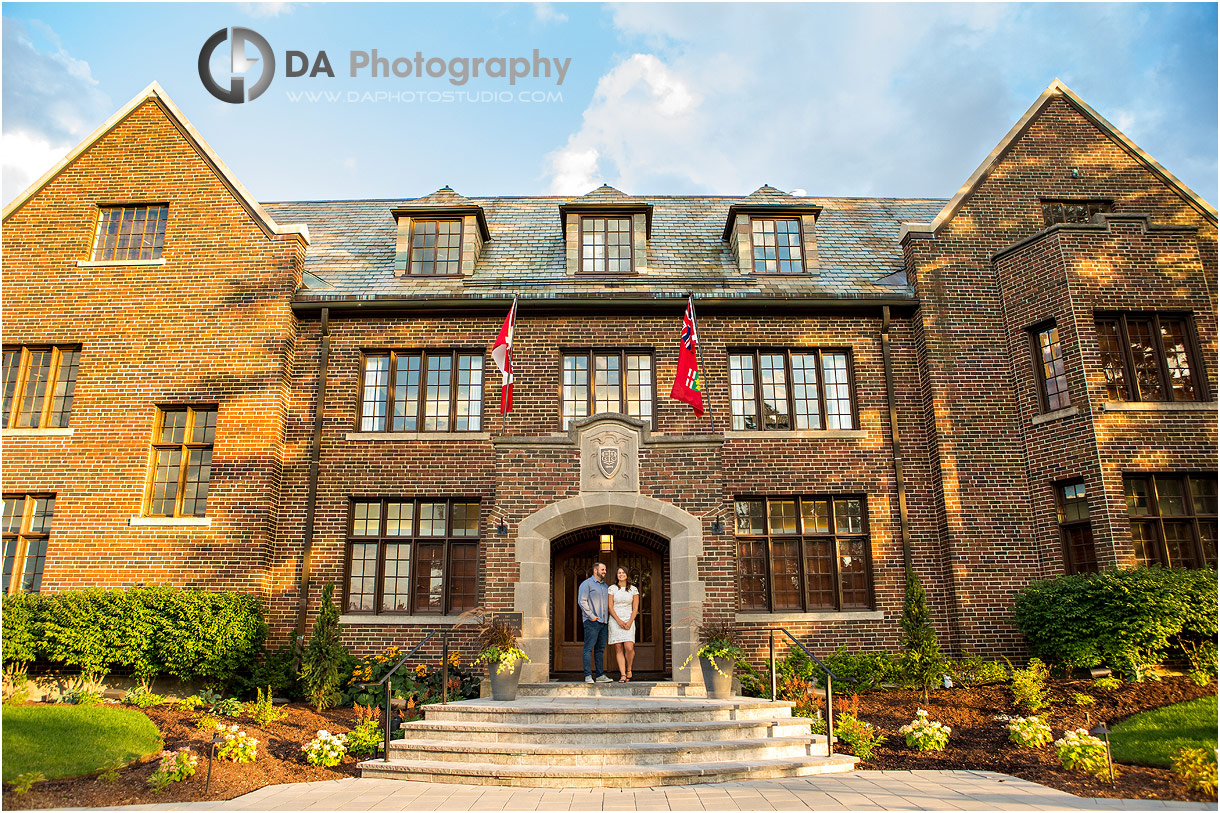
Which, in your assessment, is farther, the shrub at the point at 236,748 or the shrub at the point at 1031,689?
the shrub at the point at 1031,689

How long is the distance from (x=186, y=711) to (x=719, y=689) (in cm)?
791

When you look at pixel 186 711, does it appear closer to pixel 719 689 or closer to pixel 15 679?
pixel 15 679

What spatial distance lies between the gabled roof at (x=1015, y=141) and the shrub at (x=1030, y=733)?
30.6 feet

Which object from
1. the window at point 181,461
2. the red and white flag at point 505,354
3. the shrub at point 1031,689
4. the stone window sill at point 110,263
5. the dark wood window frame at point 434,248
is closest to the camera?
the shrub at point 1031,689

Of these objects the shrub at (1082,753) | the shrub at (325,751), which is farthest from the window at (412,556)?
the shrub at (1082,753)

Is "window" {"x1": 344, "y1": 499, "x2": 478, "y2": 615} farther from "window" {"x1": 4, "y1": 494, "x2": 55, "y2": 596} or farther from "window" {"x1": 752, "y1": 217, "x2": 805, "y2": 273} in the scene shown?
"window" {"x1": 752, "y1": 217, "x2": 805, "y2": 273}

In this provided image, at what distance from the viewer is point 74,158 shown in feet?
49.9

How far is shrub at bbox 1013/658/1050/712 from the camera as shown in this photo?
1041 centimetres

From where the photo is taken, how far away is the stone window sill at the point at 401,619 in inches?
508

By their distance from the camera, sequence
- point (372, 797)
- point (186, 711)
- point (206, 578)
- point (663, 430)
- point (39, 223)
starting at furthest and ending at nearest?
point (39, 223)
point (663, 430)
point (206, 578)
point (186, 711)
point (372, 797)

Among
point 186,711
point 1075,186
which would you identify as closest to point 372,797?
point 186,711

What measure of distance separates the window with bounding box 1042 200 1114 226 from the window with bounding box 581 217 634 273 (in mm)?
8484

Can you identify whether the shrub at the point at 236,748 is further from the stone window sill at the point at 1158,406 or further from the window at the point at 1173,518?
the stone window sill at the point at 1158,406

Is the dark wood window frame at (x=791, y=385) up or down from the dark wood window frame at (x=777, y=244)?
down
